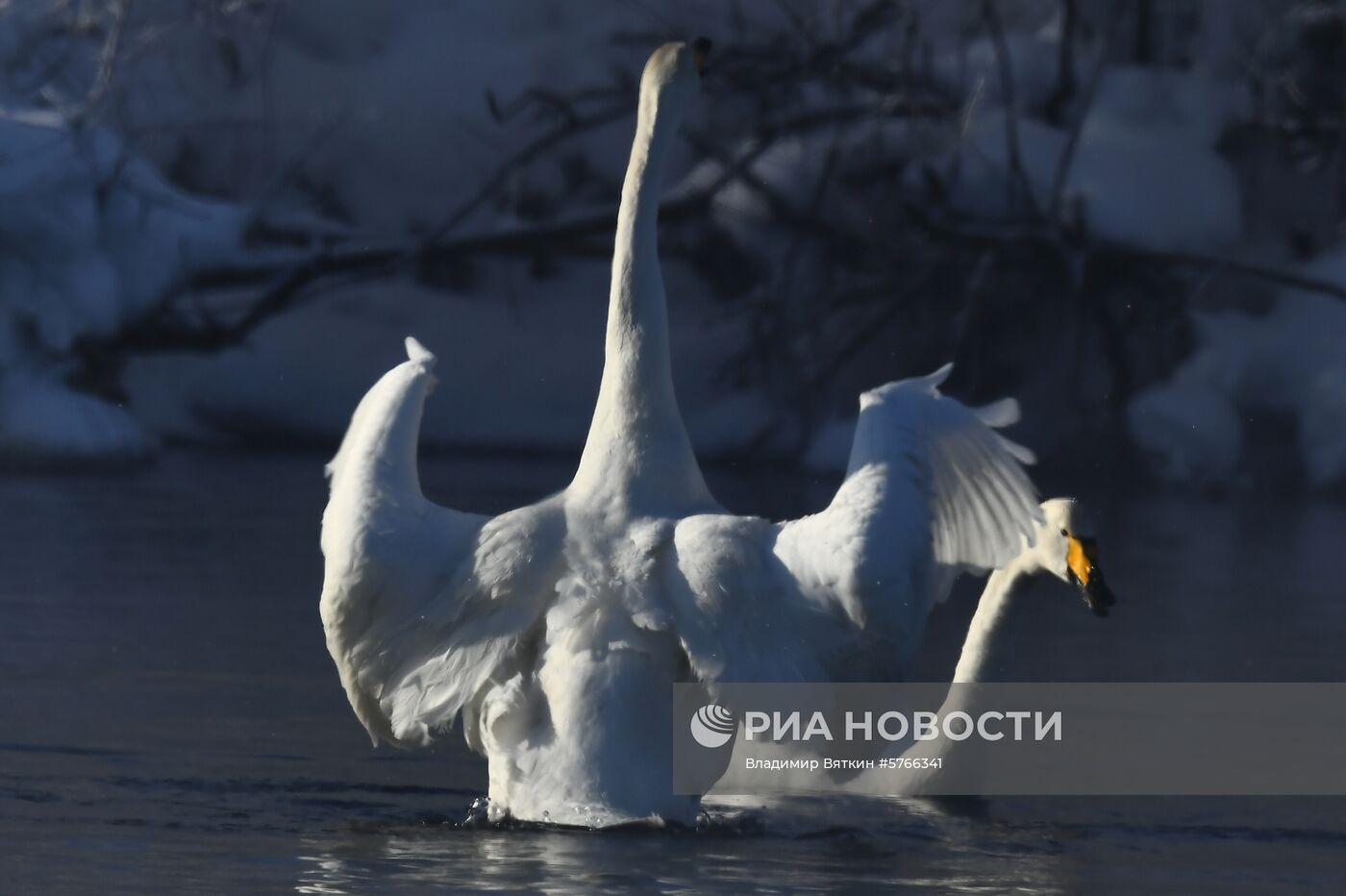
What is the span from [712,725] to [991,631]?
147 centimetres

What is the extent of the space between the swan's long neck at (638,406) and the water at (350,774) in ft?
2.50

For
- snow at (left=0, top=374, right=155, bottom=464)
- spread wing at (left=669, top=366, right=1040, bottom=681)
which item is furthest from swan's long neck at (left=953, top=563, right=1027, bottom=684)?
snow at (left=0, top=374, right=155, bottom=464)

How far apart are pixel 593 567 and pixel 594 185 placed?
1296cm

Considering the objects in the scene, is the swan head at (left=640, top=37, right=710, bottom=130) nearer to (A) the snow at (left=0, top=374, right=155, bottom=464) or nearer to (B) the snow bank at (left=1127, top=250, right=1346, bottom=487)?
(A) the snow at (left=0, top=374, right=155, bottom=464)

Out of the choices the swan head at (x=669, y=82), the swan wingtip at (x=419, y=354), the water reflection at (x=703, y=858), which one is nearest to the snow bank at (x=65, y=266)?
the swan wingtip at (x=419, y=354)

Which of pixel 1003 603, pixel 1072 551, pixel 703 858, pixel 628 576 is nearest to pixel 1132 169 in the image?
pixel 1003 603

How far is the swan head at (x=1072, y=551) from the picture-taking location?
19.5 ft

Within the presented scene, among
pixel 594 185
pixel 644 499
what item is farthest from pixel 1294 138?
pixel 644 499

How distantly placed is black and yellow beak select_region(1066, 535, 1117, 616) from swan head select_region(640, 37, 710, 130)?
5.07ft

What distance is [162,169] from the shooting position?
1772 centimetres

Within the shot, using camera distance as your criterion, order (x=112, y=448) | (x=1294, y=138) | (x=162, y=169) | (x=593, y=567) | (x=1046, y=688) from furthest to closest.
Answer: (x=162, y=169) → (x=1294, y=138) → (x=112, y=448) → (x=1046, y=688) → (x=593, y=567)

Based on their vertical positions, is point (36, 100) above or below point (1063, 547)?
above

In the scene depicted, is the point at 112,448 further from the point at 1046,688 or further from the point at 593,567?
the point at 593,567

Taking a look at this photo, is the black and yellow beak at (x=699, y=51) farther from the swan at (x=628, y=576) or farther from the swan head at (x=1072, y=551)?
the swan head at (x=1072, y=551)
